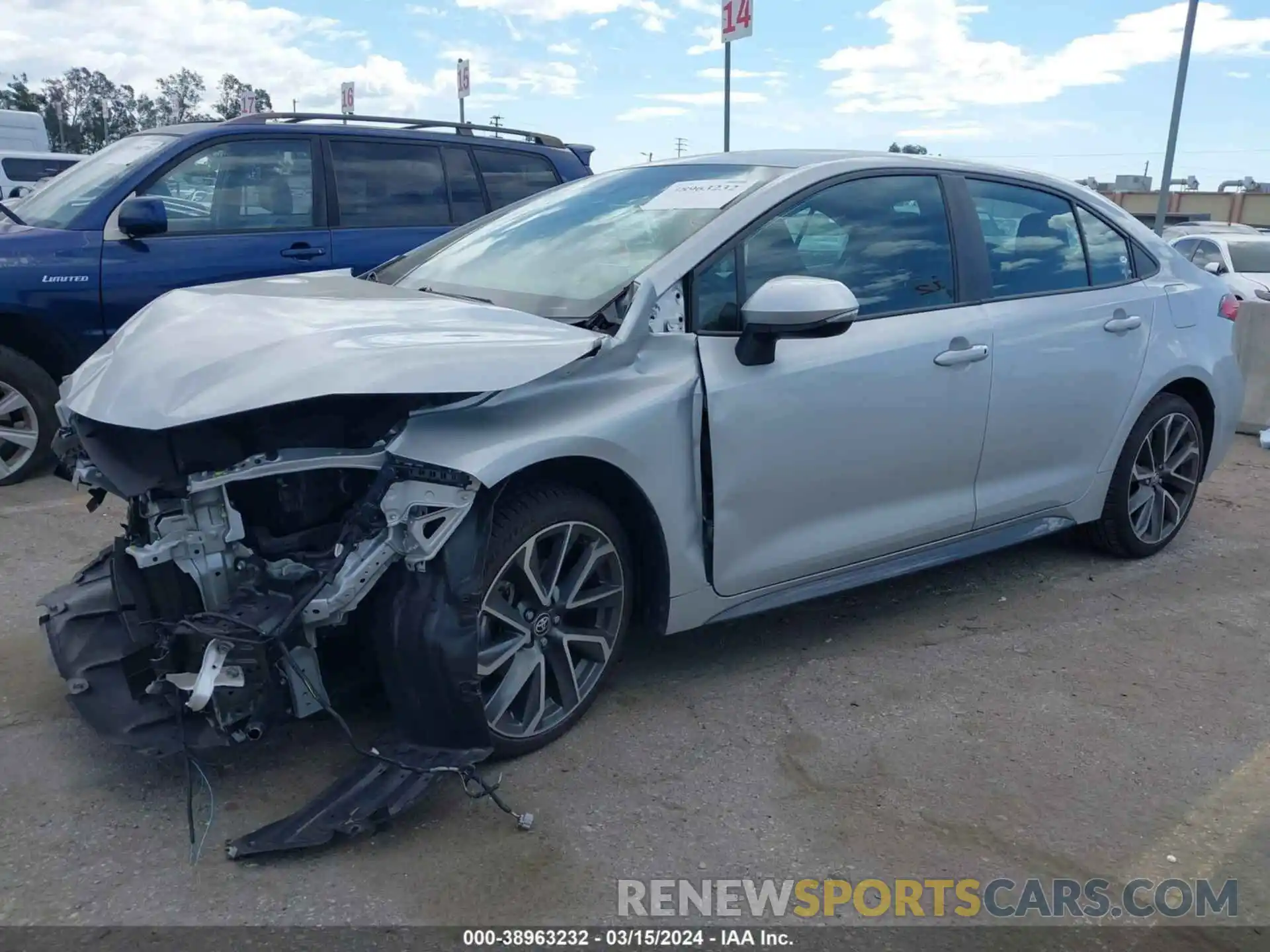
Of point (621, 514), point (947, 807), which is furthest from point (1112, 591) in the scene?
point (621, 514)

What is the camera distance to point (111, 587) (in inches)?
124

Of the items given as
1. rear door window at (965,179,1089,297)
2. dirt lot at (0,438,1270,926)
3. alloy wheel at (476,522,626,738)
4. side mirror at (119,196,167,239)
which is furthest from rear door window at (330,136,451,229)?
alloy wheel at (476,522,626,738)

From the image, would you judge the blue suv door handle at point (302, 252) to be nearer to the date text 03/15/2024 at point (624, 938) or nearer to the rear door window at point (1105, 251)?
the rear door window at point (1105, 251)

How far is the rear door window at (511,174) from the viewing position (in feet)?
23.3

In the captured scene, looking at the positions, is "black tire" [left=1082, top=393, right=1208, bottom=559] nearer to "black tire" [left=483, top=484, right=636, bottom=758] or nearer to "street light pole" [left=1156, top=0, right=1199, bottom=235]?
"black tire" [left=483, top=484, right=636, bottom=758]

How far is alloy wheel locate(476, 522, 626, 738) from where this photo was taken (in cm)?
300

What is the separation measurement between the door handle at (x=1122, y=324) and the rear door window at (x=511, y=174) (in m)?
3.85

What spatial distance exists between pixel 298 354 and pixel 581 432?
0.78 metres

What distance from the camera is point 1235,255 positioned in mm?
15055

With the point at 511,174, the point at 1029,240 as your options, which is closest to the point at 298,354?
A: the point at 1029,240

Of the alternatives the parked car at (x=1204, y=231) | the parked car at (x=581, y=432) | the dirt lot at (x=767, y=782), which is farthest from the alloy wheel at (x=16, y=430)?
the parked car at (x=1204, y=231)

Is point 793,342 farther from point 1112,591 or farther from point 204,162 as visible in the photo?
point 204,162

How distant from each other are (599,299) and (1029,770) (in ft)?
Result: 6.17

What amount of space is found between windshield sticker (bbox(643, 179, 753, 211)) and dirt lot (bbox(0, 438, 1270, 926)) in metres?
1.55
